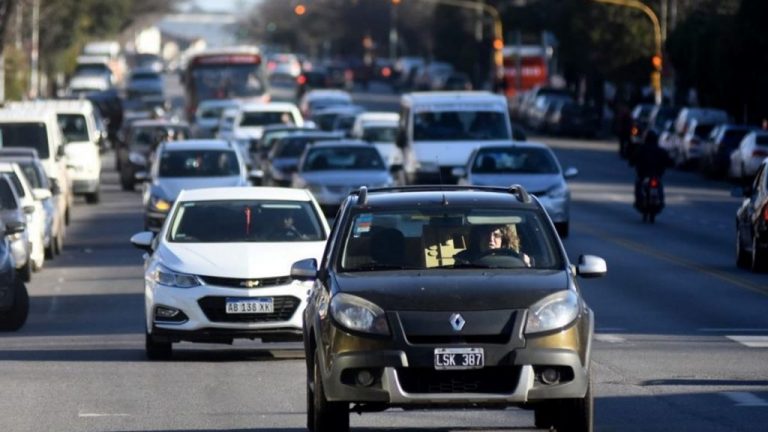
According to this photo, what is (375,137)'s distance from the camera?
1937 inches

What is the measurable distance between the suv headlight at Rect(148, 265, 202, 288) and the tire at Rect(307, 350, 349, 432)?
17.3 feet

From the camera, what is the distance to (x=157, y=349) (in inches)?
653

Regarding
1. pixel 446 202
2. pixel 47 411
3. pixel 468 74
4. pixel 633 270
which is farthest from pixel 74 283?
pixel 468 74

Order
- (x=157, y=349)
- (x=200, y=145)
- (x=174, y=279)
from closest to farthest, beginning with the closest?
(x=174, y=279), (x=157, y=349), (x=200, y=145)

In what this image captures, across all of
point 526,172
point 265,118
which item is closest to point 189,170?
point 526,172

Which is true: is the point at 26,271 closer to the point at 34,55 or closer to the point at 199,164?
the point at 199,164

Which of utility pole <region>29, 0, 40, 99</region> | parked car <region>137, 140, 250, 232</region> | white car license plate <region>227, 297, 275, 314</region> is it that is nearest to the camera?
white car license plate <region>227, 297, 275, 314</region>

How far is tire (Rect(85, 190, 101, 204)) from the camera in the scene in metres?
43.3

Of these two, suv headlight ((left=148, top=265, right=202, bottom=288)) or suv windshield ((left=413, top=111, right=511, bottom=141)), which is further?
suv windshield ((left=413, top=111, right=511, bottom=141))

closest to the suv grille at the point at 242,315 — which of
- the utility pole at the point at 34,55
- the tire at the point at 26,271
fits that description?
the tire at the point at 26,271

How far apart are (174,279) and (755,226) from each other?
1107cm

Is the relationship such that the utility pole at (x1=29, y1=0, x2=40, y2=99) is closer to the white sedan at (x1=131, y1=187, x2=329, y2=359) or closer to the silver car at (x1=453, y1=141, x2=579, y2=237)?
the silver car at (x1=453, y1=141, x2=579, y2=237)

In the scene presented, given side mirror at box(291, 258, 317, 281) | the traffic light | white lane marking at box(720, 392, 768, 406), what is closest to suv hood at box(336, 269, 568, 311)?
side mirror at box(291, 258, 317, 281)

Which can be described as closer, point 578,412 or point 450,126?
point 578,412
